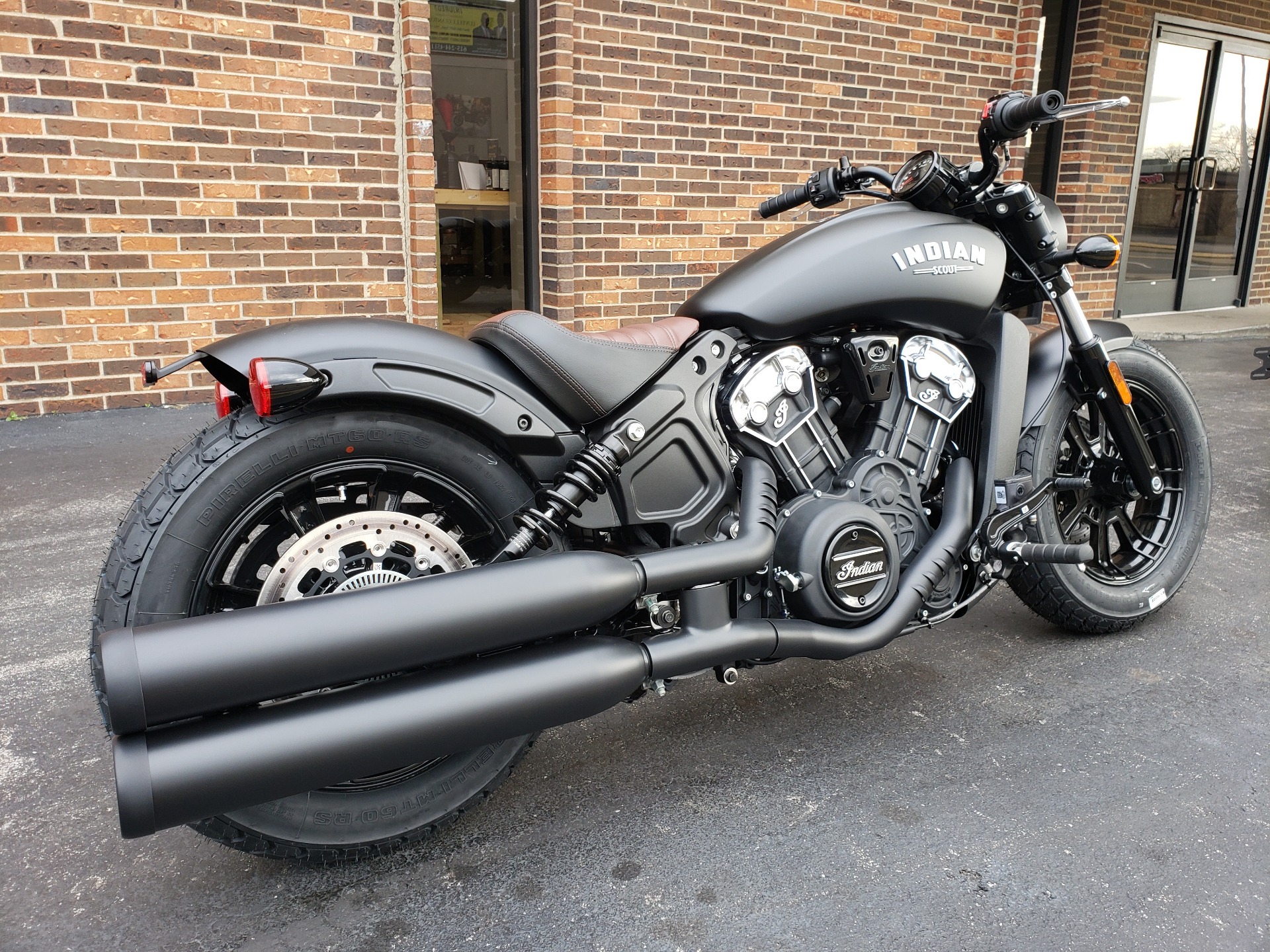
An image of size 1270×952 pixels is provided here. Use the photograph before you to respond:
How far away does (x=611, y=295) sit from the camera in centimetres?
638

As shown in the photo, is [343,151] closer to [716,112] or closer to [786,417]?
[716,112]

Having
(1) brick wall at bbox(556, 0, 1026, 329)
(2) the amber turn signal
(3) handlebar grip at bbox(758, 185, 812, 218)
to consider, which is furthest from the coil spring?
(1) brick wall at bbox(556, 0, 1026, 329)

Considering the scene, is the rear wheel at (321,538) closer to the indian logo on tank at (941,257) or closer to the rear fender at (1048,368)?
the indian logo on tank at (941,257)

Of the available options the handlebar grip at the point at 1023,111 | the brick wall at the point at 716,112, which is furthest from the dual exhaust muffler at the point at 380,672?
the brick wall at the point at 716,112

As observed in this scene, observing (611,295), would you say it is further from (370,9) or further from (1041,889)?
(1041,889)

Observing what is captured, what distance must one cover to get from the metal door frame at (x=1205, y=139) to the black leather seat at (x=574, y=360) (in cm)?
878

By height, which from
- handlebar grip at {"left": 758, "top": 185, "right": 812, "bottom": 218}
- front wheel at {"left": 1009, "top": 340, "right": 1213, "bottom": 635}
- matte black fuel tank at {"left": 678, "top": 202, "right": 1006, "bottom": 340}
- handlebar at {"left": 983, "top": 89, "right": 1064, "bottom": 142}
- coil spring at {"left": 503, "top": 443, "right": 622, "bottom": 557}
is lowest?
front wheel at {"left": 1009, "top": 340, "right": 1213, "bottom": 635}

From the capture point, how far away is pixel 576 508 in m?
2.02

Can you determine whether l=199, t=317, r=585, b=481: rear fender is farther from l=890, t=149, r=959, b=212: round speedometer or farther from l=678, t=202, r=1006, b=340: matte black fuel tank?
l=890, t=149, r=959, b=212: round speedometer

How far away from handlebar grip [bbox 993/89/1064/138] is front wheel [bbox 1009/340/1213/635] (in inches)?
31.1

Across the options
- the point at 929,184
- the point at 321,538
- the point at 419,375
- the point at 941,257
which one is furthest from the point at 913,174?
the point at 321,538

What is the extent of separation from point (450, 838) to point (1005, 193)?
6.85 feet

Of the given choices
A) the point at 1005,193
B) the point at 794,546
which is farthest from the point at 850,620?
the point at 1005,193

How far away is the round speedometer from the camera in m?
2.52
